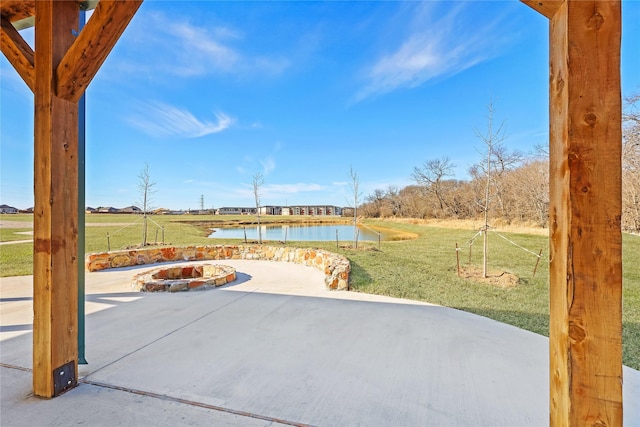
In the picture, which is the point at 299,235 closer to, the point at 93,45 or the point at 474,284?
the point at 474,284

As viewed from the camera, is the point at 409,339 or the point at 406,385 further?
the point at 409,339

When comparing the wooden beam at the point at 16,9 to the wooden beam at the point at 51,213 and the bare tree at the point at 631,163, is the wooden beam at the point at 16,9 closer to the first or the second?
the wooden beam at the point at 51,213

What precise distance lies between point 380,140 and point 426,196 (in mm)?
16814

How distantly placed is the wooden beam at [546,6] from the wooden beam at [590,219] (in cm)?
9

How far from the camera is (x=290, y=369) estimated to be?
2.28m

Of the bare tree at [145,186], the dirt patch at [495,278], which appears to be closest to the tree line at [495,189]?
the dirt patch at [495,278]

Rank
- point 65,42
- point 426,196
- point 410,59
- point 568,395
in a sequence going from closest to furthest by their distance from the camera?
point 568,395 → point 65,42 → point 410,59 → point 426,196

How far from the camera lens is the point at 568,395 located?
3.57 ft

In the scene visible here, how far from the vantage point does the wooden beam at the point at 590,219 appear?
3.47 ft

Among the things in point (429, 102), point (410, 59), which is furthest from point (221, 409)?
point (429, 102)

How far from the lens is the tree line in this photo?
454 inches

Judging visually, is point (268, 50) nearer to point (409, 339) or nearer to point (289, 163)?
point (409, 339)

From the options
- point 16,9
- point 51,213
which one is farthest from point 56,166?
point 16,9

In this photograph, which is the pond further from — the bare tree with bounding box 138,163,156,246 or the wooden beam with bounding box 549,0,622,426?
the wooden beam with bounding box 549,0,622,426
